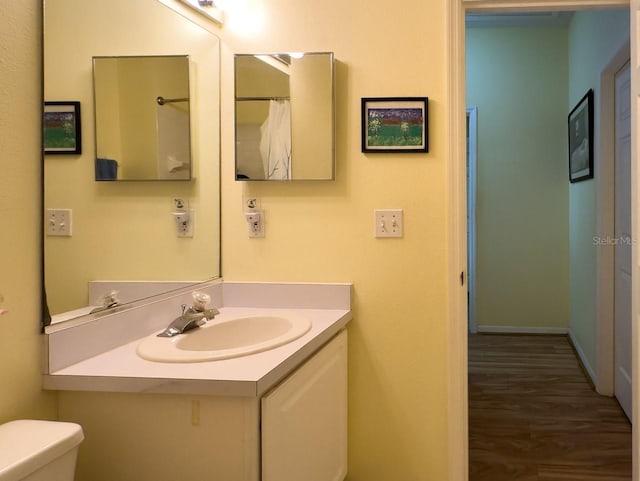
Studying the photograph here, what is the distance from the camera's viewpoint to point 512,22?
4.24 m

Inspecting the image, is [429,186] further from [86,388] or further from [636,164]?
[86,388]

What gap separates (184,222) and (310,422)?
0.85 meters

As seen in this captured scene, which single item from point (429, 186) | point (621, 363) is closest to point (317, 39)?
point (429, 186)

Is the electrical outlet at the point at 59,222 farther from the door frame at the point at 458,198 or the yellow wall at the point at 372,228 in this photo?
the door frame at the point at 458,198

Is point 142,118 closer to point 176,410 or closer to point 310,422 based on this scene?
point 176,410

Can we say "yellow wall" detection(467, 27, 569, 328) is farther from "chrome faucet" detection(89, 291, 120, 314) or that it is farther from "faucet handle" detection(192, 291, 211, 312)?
"chrome faucet" detection(89, 291, 120, 314)

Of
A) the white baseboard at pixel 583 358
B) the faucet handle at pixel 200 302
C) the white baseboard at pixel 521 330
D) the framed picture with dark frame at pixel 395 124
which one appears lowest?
the white baseboard at pixel 583 358

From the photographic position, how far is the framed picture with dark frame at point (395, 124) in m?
1.83

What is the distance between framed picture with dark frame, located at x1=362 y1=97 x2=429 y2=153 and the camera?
5.99 ft

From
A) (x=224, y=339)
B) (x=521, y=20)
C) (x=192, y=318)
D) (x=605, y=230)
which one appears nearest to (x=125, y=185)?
(x=192, y=318)

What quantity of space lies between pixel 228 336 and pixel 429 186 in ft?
3.06

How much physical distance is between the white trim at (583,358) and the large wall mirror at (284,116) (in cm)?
254

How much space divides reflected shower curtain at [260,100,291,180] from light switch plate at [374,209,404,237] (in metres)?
0.39

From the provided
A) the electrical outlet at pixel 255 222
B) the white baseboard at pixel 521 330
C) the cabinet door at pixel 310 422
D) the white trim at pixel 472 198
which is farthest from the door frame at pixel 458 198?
the white baseboard at pixel 521 330
